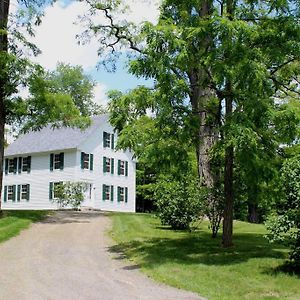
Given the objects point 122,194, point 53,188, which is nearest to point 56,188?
point 53,188

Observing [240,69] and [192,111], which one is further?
[192,111]

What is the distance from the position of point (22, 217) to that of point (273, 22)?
14698 millimetres

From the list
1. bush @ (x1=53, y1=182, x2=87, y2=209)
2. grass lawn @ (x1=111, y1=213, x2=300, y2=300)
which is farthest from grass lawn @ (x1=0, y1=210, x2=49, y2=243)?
bush @ (x1=53, y1=182, x2=87, y2=209)

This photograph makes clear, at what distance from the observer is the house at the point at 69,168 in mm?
39688

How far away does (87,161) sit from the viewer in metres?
40.1

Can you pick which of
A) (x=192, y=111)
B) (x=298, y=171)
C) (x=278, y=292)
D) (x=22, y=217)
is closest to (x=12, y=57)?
(x=22, y=217)

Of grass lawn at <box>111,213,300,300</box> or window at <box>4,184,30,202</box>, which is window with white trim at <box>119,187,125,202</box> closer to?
window at <box>4,184,30,202</box>

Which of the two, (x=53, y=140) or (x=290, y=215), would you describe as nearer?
(x=290, y=215)

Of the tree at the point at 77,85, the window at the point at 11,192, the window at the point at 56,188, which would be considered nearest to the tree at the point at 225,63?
the window at the point at 56,188

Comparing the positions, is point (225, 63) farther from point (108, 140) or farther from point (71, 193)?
point (108, 140)

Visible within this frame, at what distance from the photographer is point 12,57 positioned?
20.2 metres

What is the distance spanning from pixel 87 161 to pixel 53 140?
12.6 feet

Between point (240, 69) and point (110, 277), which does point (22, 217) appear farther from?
point (240, 69)

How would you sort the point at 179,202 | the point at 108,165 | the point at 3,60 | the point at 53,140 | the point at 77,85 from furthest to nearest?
the point at 77,85
the point at 108,165
the point at 53,140
the point at 3,60
the point at 179,202
